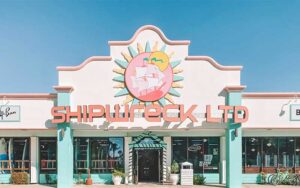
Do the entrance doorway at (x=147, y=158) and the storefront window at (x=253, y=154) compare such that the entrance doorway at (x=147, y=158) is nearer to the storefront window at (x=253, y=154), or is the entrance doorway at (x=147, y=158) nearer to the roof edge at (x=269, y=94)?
the storefront window at (x=253, y=154)

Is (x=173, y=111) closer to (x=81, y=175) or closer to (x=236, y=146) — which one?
(x=236, y=146)

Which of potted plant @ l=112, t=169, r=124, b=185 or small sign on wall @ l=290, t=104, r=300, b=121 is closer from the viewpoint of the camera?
small sign on wall @ l=290, t=104, r=300, b=121

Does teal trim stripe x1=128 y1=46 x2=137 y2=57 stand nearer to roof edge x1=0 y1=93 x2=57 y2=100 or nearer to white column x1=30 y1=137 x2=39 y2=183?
roof edge x1=0 y1=93 x2=57 y2=100

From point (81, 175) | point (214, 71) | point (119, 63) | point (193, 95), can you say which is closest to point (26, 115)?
point (81, 175)

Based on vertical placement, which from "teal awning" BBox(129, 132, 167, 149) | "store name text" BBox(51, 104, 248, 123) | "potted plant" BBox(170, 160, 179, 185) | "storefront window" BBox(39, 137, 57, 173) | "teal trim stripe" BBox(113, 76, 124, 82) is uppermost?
"teal trim stripe" BBox(113, 76, 124, 82)

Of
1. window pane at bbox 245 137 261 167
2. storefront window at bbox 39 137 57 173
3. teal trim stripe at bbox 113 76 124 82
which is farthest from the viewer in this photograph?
window pane at bbox 245 137 261 167

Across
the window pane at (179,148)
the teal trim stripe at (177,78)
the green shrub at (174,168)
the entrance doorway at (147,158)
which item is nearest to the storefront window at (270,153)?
the window pane at (179,148)

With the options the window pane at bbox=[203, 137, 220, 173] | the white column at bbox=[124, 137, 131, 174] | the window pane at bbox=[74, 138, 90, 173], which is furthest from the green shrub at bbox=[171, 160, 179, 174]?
the window pane at bbox=[74, 138, 90, 173]

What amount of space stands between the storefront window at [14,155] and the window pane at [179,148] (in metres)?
10.1

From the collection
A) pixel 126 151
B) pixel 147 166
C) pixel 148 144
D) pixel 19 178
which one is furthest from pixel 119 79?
pixel 19 178

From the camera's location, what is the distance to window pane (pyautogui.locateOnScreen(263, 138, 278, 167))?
23328 millimetres

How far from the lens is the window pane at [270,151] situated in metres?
23.3

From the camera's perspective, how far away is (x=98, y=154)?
76.5 feet

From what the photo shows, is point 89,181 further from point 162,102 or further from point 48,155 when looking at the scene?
point 162,102
